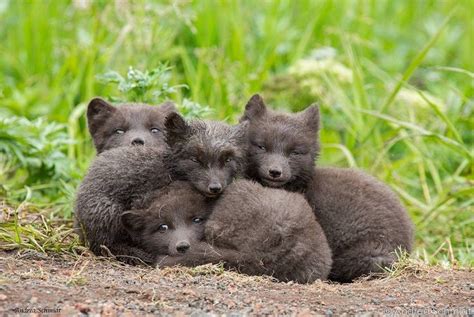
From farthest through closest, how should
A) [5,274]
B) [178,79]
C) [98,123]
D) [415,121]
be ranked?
[178,79], [415,121], [98,123], [5,274]

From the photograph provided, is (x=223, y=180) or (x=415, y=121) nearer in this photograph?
(x=223, y=180)

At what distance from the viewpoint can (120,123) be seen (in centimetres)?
746

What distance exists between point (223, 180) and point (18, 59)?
624 cm

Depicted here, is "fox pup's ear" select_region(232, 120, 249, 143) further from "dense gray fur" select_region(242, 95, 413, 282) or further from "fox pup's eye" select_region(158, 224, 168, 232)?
"fox pup's eye" select_region(158, 224, 168, 232)

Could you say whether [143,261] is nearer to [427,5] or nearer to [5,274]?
[5,274]

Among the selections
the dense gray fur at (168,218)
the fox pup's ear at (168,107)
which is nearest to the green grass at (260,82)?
the fox pup's ear at (168,107)

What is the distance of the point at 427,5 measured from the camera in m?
14.3

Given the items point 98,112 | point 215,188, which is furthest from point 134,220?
point 98,112

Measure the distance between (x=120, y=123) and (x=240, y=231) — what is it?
6.28 ft

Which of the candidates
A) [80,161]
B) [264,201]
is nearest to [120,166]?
[264,201]

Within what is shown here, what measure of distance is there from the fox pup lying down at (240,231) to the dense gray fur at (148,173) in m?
0.12

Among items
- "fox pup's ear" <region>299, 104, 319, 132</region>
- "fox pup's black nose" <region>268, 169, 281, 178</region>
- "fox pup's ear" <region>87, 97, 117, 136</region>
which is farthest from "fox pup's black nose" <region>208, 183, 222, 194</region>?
"fox pup's ear" <region>87, 97, 117, 136</region>

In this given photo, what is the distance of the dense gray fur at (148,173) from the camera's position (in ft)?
21.2

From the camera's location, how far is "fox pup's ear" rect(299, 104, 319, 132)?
288 inches
